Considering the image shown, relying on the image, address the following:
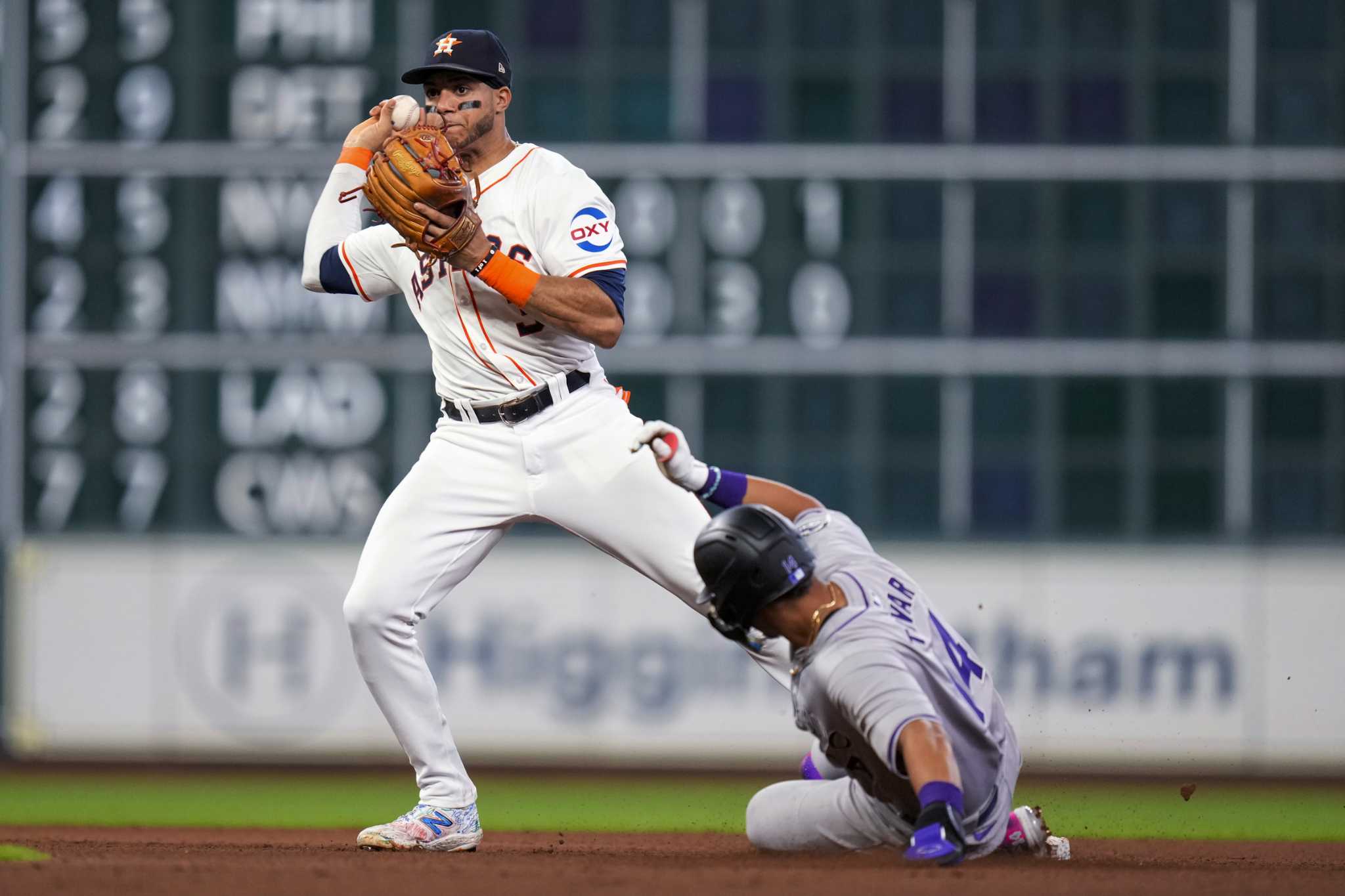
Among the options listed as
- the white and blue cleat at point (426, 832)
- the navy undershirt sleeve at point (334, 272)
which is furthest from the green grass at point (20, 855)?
the navy undershirt sleeve at point (334, 272)

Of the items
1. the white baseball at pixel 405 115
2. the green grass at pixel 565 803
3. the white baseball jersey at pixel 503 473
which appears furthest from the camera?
the green grass at pixel 565 803

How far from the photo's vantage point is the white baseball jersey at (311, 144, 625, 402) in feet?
15.3

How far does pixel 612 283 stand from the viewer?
463cm

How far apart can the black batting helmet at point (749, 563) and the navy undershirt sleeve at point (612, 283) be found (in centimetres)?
→ 92

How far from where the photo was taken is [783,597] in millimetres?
3812

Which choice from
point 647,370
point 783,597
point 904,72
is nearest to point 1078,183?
point 904,72

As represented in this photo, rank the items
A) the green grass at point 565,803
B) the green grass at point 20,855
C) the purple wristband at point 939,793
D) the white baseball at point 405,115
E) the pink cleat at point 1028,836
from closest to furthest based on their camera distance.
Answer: the purple wristband at point 939,793, the green grass at point 20,855, the pink cleat at point 1028,836, the white baseball at point 405,115, the green grass at point 565,803

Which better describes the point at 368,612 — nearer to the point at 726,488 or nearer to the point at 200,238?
the point at 726,488

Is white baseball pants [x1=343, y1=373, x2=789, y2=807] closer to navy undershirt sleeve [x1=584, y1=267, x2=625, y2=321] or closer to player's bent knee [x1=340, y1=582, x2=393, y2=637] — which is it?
player's bent knee [x1=340, y1=582, x2=393, y2=637]

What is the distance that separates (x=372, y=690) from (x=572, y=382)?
3.06 feet

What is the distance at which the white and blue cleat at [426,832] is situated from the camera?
457 cm

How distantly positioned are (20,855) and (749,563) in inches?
81.2

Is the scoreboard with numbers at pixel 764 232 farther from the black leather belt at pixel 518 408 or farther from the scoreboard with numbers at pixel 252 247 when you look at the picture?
the black leather belt at pixel 518 408

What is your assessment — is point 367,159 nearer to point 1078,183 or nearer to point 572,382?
point 572,382
